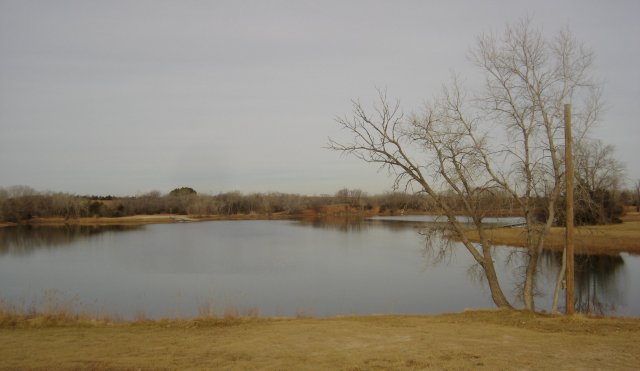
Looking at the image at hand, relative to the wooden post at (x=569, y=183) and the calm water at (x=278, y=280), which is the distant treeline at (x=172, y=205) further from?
the wooden post at (x=569, y=183)

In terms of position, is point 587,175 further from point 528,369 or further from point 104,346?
point 104,346

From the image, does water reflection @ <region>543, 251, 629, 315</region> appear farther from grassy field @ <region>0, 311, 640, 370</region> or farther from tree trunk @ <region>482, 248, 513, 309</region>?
grassy field @ <region>0, 311, 640, 370</region>

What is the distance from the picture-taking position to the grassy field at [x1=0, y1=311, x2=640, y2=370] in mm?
Result: 6242

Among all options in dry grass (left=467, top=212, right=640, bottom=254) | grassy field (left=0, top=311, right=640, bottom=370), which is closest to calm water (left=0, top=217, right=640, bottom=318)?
dry grass (left=467, top=212, right=640, bottom=254)

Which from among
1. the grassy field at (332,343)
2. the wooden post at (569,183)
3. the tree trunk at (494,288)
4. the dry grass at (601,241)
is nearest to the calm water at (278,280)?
the tree trunk at (494,288)

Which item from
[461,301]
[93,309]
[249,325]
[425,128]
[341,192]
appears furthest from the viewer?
[341,192]

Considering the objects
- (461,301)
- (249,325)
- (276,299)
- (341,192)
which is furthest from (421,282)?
(341,192)

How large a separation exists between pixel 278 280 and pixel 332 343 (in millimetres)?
13798

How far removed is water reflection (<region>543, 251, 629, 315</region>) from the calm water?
5cm

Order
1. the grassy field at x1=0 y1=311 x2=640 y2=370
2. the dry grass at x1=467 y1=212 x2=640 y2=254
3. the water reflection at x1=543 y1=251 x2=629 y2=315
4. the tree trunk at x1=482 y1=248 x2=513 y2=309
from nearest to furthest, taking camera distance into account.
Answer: the grassy field at x1=0 y1=311 x2=640 y2=370 < the tree trunk at x1=482 y1=248 x2=513 y2=309 < the water reflection at x1=543 y1=251 x2=629 y2=315 < the dry grass at x1=467 y1=212 x2=640 y2=254

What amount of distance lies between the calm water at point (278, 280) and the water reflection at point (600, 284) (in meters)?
0.05

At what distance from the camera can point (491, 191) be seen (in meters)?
12.0

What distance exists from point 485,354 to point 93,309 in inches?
528

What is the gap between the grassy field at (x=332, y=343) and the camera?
6.24 metres
